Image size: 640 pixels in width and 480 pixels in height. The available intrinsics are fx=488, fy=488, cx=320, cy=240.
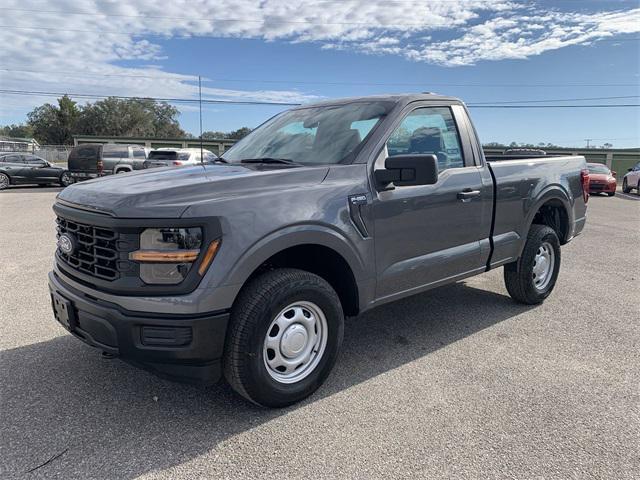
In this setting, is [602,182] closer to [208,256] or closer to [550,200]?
[550,200]

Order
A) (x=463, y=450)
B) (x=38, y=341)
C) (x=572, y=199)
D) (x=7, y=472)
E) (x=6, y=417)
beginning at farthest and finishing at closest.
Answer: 1. (x=572, y=199)
2. (x=38, y=341)
3. (x=6, y=417)
4. (x=463, y=450)
5. (x=7, y=472)

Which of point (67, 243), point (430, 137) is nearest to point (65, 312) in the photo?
point (67, 243)

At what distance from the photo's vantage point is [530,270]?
4.86m

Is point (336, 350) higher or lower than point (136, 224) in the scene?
lower

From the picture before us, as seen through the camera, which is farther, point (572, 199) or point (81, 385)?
point (572, 199)

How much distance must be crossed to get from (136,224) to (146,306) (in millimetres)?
427

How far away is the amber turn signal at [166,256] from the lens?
2.51 meters

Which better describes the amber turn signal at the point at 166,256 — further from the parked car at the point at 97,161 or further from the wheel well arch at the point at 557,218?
the parked car at the point at 97,161

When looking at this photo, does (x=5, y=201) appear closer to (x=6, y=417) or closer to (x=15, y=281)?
(x=15, y=281)

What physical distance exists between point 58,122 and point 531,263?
281ft

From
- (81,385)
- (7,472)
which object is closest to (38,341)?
(81,385)

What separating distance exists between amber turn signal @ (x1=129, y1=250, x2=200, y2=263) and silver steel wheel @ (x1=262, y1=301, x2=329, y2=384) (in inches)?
24.5

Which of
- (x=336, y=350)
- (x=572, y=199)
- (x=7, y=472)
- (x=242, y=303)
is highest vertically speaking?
(x=572, y=199)

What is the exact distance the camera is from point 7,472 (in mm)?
2381
